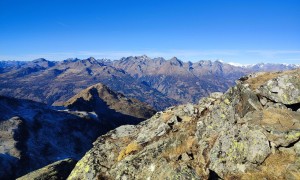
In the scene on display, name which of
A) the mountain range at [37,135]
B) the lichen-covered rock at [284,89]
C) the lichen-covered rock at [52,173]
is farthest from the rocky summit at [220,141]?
the mountain range at [37,135]

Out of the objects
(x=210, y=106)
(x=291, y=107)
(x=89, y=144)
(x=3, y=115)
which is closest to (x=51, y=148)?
(x=89, y=144)

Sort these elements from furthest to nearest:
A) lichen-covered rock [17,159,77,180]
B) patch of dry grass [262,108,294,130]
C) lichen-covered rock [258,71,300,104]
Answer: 1. lichen-covered rock [17,159,77,180]
2. lichen-covered rock [258,71,300,104]
3. patch of dry grass [262,108,294,130]

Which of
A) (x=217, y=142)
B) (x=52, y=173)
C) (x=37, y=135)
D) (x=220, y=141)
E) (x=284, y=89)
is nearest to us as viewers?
(x=220, y=141)

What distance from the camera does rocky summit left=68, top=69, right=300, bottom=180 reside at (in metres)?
24.8

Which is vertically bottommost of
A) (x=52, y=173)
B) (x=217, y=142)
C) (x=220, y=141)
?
(x=52, y=173)

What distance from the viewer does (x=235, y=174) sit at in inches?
990

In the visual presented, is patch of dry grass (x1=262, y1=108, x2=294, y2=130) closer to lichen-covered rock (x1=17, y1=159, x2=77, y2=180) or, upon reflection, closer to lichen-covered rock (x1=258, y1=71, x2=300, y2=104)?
lichen-covered rock (x1=258, y1=71, x2=300, y2=104)

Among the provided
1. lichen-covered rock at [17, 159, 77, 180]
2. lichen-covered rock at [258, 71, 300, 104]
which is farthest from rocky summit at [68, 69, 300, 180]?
lichen-covered rock at [17, 159, 77, 180]

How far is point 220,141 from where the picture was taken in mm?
28156

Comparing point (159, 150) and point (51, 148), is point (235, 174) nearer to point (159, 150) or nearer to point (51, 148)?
point (159, 150)

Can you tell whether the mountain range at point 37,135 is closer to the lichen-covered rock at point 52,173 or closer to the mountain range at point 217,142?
the lichen-covered rock at point 52,173

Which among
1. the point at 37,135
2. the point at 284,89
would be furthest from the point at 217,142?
the point at 37,135

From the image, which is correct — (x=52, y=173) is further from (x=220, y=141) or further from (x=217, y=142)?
(x=220, y=141)

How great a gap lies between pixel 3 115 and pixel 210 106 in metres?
142
